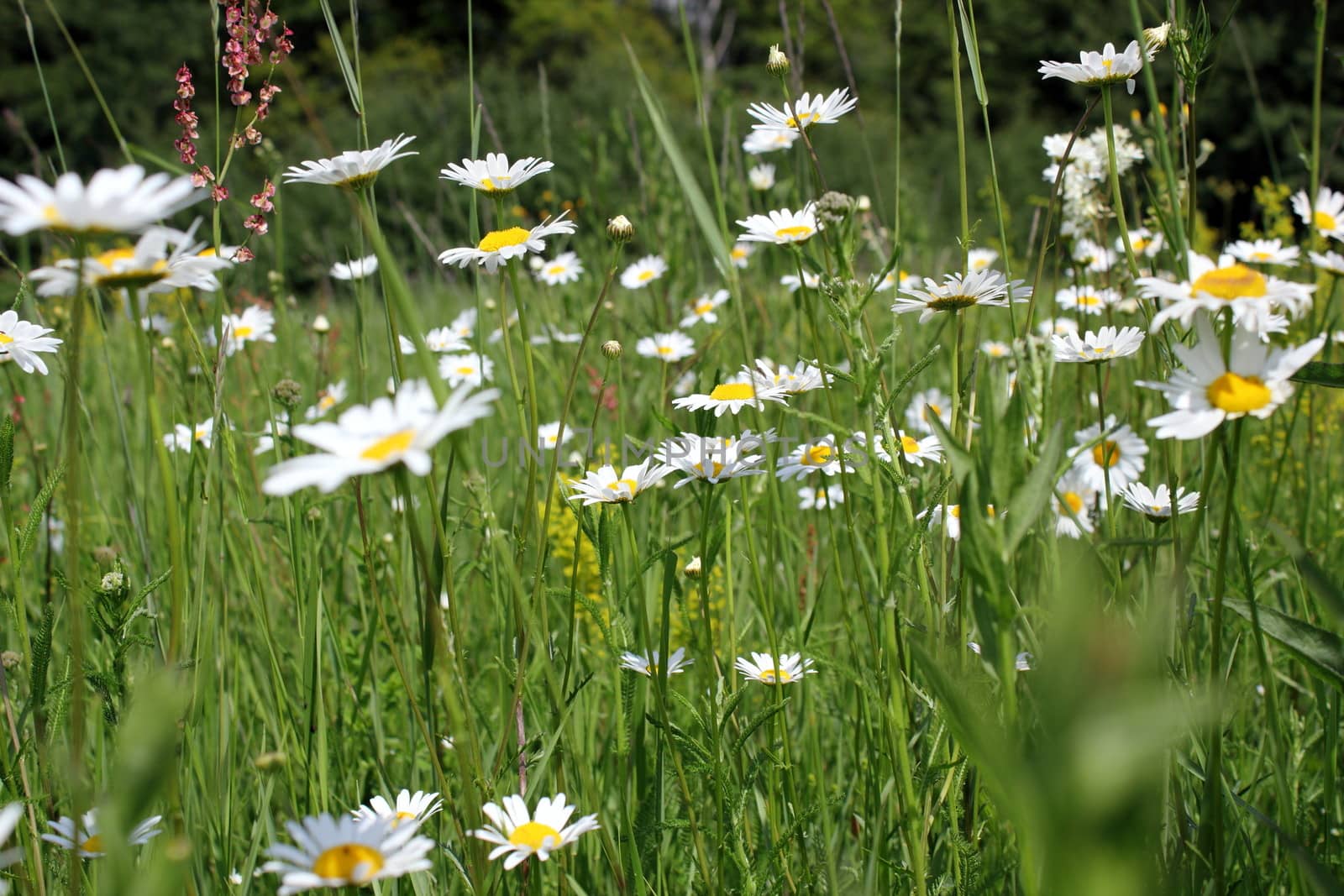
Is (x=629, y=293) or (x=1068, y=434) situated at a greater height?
(x=1068, y=434)

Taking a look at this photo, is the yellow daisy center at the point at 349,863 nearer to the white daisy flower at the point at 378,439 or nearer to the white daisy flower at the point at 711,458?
the white daisy flower at the point at 378,439

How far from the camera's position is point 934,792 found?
2.94 feet

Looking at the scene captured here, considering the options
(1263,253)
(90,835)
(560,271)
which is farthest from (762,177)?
(90,835)

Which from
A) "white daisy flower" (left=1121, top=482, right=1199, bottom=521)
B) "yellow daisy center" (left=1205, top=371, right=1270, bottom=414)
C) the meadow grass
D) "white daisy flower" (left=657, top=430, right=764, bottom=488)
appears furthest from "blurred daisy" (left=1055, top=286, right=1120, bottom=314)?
"yellow daisy center" (left=1205, top=371, right=1270, bottom=414)

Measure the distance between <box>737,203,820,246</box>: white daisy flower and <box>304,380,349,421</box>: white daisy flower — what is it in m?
0.78

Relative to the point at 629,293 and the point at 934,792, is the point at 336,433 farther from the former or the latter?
the point at 629,293

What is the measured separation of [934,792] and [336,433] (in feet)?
2.20

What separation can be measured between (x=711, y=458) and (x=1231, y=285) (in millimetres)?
378

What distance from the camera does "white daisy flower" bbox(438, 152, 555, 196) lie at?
0.87m

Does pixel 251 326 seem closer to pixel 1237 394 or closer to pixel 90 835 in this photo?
pixel 90 835

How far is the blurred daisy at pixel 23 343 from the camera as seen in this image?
2.65 ft

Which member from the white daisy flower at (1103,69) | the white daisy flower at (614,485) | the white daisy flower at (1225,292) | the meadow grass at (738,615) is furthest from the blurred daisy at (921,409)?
the white daisy flower at (1225,292)

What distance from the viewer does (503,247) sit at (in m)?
0.86

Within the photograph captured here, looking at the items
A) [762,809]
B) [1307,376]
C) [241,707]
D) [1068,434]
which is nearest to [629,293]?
[1068,434]
